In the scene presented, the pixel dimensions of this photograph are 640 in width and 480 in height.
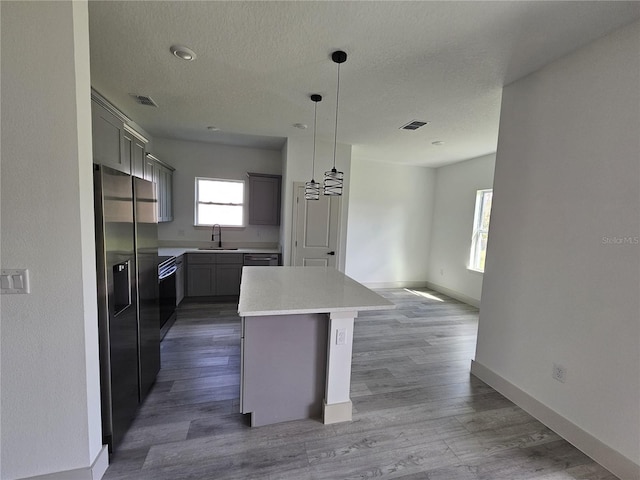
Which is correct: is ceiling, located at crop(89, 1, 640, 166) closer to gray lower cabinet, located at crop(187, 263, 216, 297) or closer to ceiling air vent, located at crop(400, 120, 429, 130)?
ceiling air vent, located at crop(400, 120, 429, 130)

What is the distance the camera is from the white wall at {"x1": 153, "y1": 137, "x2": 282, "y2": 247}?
15.4 feet

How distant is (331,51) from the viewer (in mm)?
1989

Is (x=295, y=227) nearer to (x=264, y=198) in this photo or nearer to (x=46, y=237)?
(x=264, y=198)

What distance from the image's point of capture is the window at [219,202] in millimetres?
4914

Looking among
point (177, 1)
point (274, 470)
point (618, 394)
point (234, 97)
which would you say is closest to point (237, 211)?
point (234, 97)

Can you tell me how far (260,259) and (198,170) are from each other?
1991 mm

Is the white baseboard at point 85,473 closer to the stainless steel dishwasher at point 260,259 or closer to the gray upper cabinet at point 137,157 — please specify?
the gray upper cabinet at point 137,157

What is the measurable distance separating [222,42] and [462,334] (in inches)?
166

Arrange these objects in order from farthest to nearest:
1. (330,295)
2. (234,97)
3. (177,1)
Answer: (234,97)
(330,295)
(177,1)

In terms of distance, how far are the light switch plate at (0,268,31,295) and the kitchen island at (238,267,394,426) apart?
3.40ft

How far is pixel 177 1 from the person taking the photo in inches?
61.2

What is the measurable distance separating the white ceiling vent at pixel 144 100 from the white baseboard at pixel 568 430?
176 inches

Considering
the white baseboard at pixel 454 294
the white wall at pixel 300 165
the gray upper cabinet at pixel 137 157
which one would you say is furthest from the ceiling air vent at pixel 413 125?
the gray upper cabinet at pixel 137 157

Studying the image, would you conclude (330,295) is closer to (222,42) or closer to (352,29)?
(352,29)
